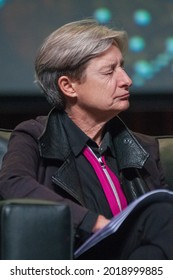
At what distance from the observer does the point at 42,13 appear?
2.94 metres

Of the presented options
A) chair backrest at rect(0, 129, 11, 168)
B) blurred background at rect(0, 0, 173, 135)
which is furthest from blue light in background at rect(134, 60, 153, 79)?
chair backrest at rect(0, 129, 11, 168)

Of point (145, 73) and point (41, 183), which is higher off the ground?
point (41, 183)

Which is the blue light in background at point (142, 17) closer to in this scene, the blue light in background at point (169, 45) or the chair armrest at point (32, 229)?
the blue light in background at point (169, 45)

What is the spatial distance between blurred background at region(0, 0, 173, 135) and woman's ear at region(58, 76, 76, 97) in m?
1.05

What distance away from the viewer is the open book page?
1.40m

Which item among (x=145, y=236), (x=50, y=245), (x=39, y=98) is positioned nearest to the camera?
(x=50, y=245)

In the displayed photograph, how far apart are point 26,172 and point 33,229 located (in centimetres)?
36

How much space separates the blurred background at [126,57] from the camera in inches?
115

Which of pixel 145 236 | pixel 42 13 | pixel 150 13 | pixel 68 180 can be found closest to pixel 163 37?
pixel 150 13

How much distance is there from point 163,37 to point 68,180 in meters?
1.44

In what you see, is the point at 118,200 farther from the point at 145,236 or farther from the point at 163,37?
the point at 163,37

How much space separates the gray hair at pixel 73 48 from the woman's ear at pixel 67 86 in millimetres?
13

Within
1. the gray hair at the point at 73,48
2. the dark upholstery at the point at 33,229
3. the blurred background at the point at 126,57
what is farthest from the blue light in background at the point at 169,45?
the dark upholstery at the point at 33,229

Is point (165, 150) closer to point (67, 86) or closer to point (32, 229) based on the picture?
point (67, 86)
